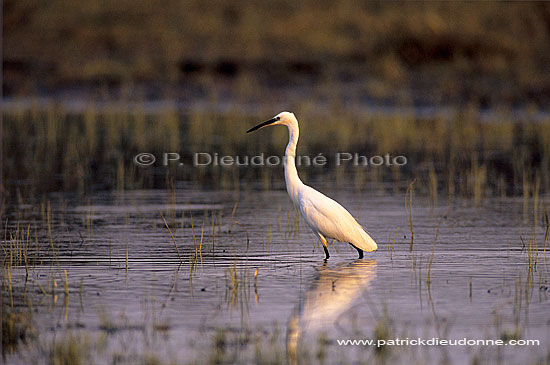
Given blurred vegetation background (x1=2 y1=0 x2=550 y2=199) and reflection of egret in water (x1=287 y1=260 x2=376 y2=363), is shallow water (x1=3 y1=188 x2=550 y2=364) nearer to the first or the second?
reflection of egret in water (x1=287 y1=260 x2=376 y2=363)

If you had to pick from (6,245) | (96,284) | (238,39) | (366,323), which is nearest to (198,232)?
(6,245)

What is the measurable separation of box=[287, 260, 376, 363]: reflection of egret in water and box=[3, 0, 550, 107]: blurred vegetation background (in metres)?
15.4

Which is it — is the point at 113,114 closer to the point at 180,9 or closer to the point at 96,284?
the point at 180,9

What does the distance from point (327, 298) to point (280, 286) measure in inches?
20.5

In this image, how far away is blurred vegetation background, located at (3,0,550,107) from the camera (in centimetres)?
2466

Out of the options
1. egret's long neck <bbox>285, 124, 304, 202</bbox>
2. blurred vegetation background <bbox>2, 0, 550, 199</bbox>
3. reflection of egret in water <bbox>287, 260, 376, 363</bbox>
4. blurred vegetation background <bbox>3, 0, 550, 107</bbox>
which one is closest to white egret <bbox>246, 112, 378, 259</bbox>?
egret's long neck <bbox>285, 124, 304, 202</bbox>

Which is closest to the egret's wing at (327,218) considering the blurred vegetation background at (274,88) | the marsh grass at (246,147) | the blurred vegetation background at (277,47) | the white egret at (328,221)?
the white egret at (328,221)

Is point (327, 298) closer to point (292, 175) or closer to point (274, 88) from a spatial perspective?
point (292, 175)

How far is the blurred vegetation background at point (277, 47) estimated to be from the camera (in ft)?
80.9

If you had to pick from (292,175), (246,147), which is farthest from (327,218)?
(246,147)

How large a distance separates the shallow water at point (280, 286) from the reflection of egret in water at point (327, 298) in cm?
1

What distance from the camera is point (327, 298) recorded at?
718cm

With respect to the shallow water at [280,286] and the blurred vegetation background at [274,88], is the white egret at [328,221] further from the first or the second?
the blurred vegetation background at [274,88]


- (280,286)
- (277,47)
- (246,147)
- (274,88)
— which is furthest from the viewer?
(277,47)
